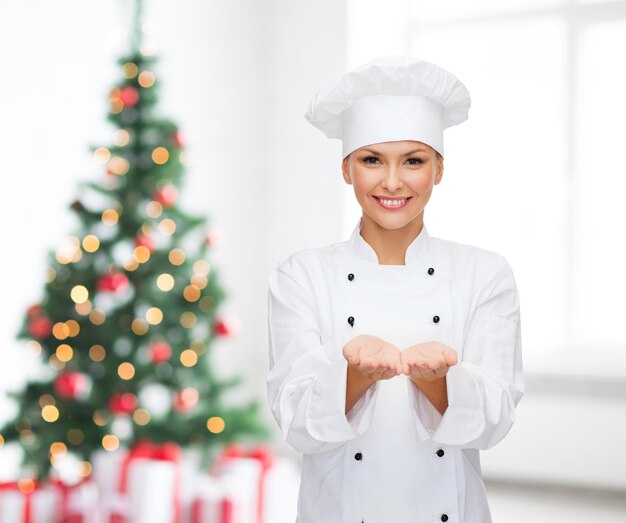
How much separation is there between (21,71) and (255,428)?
1.77 metres

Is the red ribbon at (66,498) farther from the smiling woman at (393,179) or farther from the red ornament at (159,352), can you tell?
the smiling woman at (393,179)

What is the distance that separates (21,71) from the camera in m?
3.49

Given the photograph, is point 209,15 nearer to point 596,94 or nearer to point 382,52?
point 382,52

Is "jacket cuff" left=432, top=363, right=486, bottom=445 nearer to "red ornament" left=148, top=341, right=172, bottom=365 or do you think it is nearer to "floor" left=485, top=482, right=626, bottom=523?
"red ornament" left=148, top=341, right=172, bottom=365

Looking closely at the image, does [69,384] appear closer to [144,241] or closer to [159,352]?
[159,352]

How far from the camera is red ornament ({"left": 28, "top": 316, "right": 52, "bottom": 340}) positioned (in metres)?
3.09

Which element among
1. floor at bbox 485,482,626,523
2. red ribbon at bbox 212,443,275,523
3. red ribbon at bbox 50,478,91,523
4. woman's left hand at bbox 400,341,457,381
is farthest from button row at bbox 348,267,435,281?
floor at bbox 485,482,626,523

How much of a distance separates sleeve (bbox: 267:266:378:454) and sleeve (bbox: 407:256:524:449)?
0.33 ft

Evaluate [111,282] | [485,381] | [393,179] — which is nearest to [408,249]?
[393,179]

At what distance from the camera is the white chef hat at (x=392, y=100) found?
1.21 metres

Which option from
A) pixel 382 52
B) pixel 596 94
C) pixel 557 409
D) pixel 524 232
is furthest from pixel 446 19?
pixel 557 409

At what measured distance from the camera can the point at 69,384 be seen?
3.07 metres

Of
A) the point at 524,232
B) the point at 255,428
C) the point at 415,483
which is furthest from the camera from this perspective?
the point at 524,232

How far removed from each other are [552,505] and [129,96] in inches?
106
